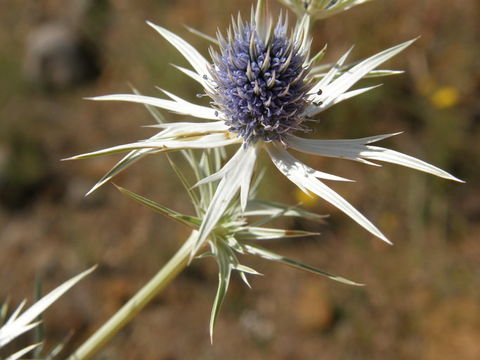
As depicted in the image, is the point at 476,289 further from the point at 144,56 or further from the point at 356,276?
the point at 144,56

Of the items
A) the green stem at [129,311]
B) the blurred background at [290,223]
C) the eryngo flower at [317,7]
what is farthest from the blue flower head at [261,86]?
the blurred background at [290,223]

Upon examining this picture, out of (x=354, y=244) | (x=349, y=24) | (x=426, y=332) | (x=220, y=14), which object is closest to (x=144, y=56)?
(x=220, y=14)

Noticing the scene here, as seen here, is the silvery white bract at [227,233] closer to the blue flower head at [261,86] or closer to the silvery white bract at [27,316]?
the blue flower head at [261,86]

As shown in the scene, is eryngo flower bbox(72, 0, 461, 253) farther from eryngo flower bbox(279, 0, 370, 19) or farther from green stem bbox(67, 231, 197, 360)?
green stem bbox(67, 231, 197, 360)

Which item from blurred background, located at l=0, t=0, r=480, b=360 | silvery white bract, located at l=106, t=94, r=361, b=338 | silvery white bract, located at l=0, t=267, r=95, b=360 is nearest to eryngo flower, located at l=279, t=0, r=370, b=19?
Result: silvery white bract, located at l=106, t=94, r=361, b=338

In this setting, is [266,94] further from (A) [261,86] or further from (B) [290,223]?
(B) [290,223]
